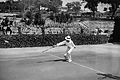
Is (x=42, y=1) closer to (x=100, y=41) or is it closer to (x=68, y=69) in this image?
(x=100, y=41)

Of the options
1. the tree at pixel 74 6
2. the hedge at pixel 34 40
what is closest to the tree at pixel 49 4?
the tree at pixel 74 6

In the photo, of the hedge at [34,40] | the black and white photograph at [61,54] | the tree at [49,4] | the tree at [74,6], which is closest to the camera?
the black and white photograph at [61,54]

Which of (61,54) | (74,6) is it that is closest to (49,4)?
(74,6)

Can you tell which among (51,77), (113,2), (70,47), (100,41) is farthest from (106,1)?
(51,77)

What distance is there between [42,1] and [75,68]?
71.1 meters

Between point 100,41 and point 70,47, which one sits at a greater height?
point 70,47

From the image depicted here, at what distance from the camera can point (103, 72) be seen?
991 cm

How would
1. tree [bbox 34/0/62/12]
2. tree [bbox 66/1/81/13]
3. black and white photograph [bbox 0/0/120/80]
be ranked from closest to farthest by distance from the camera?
black and white photograph [bbox 0/0/120/80]
tree [bbox 34/0/62/12]
tree [bbox 66/1/81/13]

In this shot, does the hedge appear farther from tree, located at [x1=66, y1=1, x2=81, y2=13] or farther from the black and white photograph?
tree, located at [x1=66, y1=1, x2=81, y2=13]

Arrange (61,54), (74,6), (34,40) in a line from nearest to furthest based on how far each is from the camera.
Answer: (61,54)
(34,40)
(74,6)

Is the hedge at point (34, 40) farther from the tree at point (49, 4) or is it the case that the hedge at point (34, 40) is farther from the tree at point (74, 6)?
the tree at point (74, 6)

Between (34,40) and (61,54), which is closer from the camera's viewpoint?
(61,54)

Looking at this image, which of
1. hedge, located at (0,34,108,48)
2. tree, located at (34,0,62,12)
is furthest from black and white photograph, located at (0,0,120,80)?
Result: tree, located at (34,0,62,12)

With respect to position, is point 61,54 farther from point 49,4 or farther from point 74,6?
point 74,6
